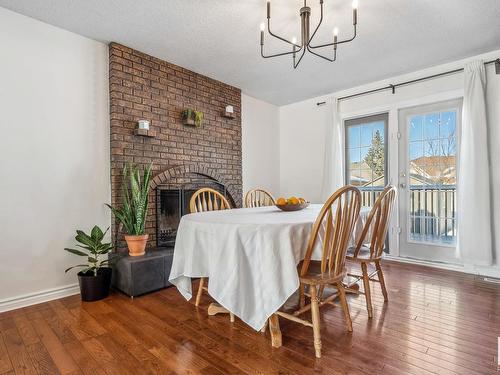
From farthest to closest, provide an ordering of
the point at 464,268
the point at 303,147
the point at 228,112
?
1. the point at 303,147
2. the point at 228,112
3. the point at 464,268

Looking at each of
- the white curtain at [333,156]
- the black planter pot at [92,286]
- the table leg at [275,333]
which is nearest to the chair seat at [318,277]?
the table leg at [275,333]

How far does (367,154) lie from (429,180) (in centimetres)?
86

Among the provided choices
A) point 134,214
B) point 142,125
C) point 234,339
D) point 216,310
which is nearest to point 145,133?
point 142,125

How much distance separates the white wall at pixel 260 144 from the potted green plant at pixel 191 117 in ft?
3.37

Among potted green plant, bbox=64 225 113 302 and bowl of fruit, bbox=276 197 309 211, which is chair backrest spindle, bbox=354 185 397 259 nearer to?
bowl of fruit, bbox=276 197 309 211

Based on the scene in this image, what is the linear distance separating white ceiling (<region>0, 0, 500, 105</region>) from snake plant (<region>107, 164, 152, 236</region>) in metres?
1.30

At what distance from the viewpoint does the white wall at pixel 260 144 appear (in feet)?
14.5

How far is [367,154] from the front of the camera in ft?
13.2

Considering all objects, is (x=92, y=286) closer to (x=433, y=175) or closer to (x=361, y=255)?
(x=361, y=255)

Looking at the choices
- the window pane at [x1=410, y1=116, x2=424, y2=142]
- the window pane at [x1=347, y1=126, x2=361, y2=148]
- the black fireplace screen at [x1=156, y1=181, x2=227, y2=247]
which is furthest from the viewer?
the window pane at [x1=347, y1=126, x2=361, y2=148]

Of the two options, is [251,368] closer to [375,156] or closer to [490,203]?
[490,203]

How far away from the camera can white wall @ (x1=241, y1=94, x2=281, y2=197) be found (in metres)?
4.43

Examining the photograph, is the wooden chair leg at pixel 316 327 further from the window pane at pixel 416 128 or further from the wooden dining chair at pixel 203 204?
the window pane at pixel 416 128

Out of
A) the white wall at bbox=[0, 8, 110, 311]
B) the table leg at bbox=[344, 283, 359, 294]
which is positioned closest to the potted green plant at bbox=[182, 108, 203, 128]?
the white wall at bbox=[0, 8, 110, 311]
